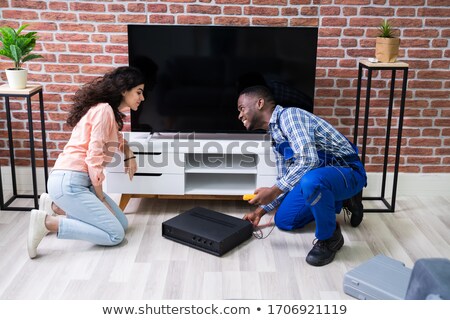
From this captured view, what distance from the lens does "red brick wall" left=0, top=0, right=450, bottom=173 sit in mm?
3432

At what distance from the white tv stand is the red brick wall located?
0.57 meters

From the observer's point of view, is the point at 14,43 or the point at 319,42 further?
the point at 319,42

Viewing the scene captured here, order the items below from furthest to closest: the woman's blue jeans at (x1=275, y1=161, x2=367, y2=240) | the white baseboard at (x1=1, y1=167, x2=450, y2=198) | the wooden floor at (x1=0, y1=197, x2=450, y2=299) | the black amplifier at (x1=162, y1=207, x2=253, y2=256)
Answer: the white baseboard at (x1=1, y1=167, x2=450, y2=198), the black amplifier at (x1=162, y1=207, x2=253, y2=256), the woman's blue jeans at (x1=275, y1=161, x2=367, y2=240), the wooden floor at (x1=0, y1=197, x2=450, y2=299)

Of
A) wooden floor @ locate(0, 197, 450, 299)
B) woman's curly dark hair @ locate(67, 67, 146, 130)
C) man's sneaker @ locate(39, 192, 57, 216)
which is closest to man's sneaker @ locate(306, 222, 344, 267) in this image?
wooden floor @ locate(0, 197, 450, 299)

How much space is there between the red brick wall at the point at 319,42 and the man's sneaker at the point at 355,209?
0.64 metres

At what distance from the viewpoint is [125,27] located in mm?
3471

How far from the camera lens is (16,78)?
10.2ft

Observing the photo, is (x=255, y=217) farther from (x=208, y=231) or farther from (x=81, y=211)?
(x=81, y=211)

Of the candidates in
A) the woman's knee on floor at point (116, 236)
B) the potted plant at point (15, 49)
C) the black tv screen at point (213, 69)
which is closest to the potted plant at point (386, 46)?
the black tv screen at point (213, 69)

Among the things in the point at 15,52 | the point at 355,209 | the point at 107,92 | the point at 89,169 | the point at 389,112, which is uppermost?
the point at 15,52

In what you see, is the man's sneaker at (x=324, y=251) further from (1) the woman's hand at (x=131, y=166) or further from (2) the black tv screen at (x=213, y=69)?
(1) the woman's hand at (x=131, y=166)

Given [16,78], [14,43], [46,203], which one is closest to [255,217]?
[46,203]

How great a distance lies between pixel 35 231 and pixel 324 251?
55.2 inches

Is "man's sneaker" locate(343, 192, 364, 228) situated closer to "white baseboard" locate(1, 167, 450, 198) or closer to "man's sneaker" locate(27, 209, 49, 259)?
"white baseboard" locate(1, 167, 450, 198)
